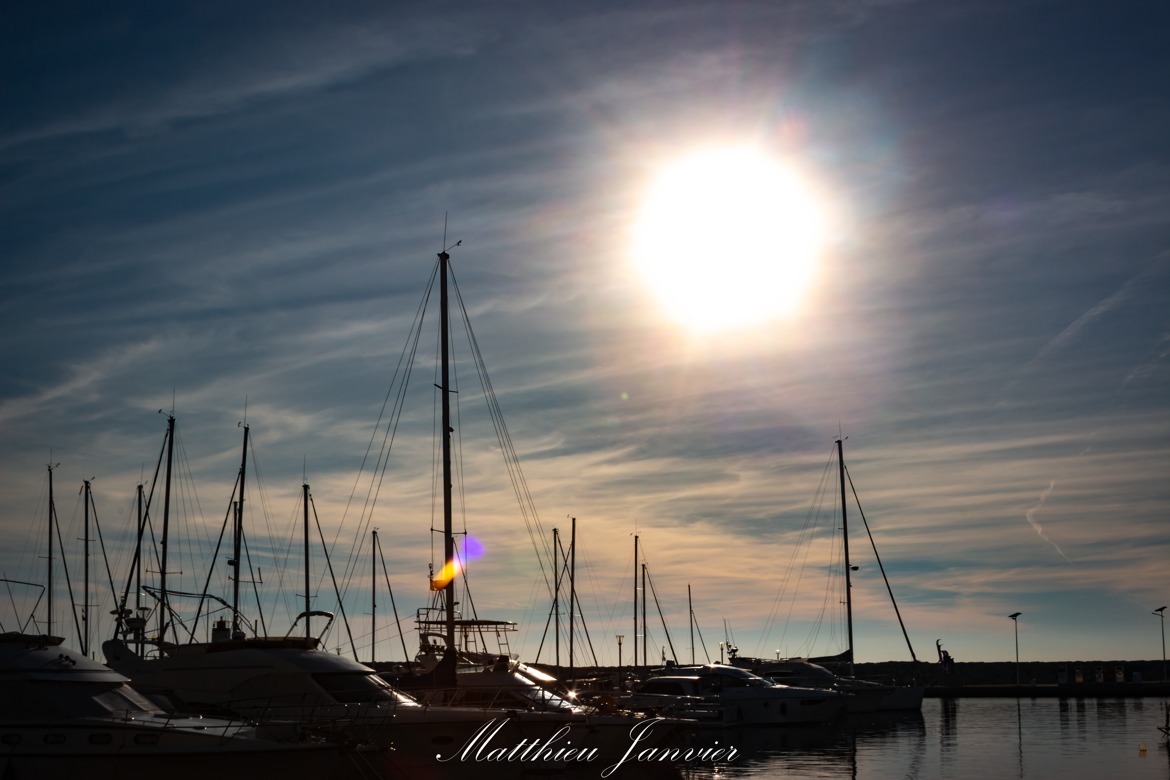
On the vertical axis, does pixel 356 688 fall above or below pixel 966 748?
above

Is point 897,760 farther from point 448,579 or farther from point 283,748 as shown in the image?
point 283,748

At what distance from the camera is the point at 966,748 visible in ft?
146

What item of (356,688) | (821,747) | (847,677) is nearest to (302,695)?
(356,688)

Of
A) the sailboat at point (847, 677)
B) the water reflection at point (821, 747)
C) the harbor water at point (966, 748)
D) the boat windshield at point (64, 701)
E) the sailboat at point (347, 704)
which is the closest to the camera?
the boat windshield at point (64, 701)

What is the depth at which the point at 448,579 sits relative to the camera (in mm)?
33438

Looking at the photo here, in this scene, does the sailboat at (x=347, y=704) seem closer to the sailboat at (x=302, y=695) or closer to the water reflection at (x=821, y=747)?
the sailboat at (x=302, y=695)

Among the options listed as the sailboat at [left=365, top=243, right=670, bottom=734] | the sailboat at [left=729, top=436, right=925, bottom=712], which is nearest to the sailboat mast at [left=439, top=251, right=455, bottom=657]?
the sailboat at [left=365, top=243, right=670, bottom=734]

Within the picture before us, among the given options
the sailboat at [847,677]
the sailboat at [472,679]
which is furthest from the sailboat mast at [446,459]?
the sailboat at [847,677]
